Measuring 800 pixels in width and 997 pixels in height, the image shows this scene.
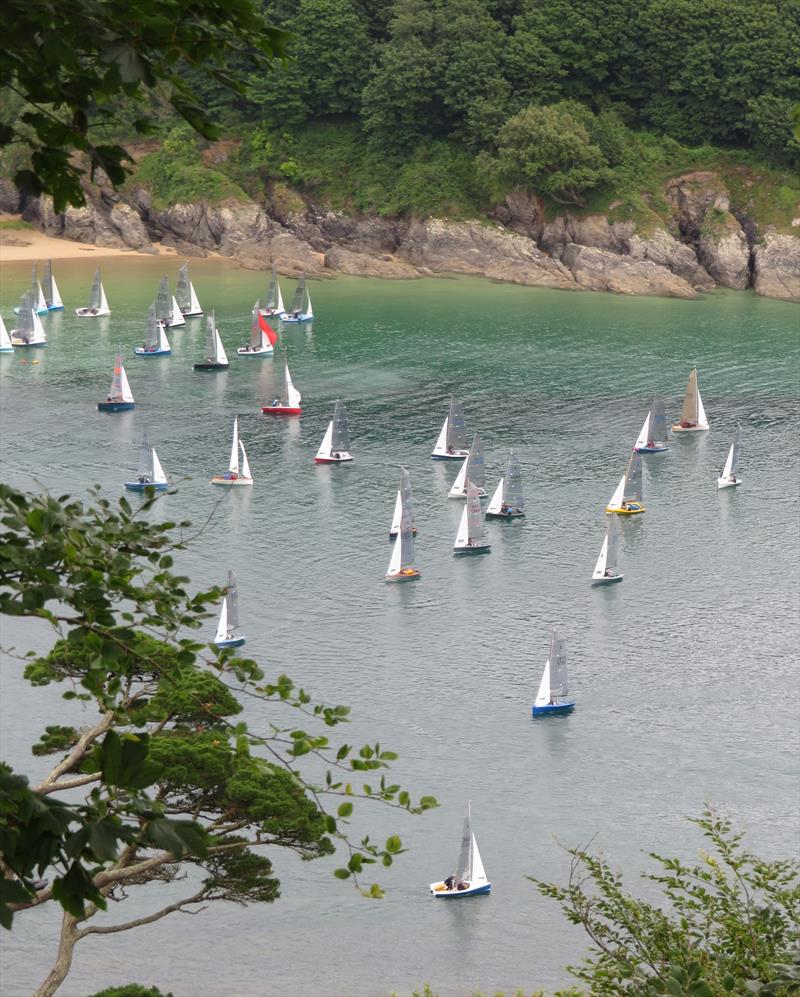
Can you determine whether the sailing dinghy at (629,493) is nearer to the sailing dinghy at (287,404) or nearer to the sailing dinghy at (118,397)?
the sailing dinghy at (287,404)

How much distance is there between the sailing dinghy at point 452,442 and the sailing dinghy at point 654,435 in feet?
30.1

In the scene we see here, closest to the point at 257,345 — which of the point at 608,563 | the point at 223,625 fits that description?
the point at 608,563

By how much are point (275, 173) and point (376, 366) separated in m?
38.2

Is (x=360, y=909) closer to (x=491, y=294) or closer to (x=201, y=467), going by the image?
(x=201, y=467)

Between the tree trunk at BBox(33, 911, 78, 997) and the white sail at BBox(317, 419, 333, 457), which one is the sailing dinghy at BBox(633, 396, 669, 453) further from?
the tree trunk at BBox(33, 911, 78, 997)

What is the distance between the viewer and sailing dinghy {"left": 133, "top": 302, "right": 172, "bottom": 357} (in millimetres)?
107688

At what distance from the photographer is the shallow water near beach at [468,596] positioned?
4400 cm

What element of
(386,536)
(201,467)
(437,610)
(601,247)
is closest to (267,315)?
(601,247)

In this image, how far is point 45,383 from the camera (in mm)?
100562

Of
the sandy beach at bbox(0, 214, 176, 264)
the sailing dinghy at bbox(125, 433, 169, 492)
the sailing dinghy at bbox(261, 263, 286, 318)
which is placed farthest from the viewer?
the sandy beach at bbox(0, 214, 176, 264)

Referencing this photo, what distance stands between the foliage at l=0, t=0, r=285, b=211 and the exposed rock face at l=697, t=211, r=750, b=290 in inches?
4742

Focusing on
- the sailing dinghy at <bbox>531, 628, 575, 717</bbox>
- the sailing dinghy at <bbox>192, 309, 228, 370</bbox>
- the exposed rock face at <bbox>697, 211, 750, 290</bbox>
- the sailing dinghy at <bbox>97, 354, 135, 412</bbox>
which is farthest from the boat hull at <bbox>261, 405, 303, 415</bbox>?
the exposed rock face at <bbox>697, 211, 750, 290</bbox>

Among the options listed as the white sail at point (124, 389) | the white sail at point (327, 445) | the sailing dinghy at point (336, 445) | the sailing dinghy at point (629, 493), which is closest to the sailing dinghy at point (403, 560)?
the sailing dinghy at point (629, 493)

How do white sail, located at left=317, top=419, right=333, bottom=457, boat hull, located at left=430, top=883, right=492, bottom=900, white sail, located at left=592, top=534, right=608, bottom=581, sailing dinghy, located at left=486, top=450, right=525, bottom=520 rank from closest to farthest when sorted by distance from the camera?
Result: 1. boat hull, located at left=430, top=883, right=492, bottom=900
2. white sail, located at left=592, top=534, right=608, bottom=581
3. sailing dinghy, located at left=486, top=450, right=525, bottom=520
4. white sail, located at left=317, top=419, right=333, bottom=457
